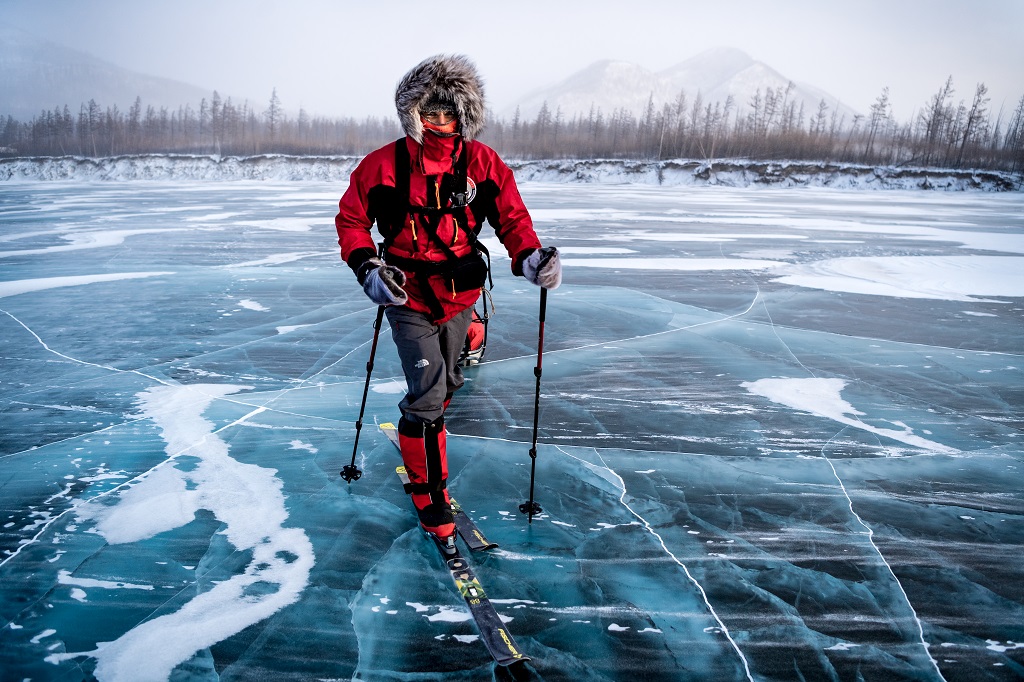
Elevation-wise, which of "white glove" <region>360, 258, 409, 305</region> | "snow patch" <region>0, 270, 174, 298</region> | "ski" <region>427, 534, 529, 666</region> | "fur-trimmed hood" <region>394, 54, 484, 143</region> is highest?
"fur-trimmed hood" <region>394, 54, 484, 143</region>

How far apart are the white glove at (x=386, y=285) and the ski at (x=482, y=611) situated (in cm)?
100

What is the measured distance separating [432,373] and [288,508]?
0.94 meters

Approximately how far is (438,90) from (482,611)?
199 centimetres

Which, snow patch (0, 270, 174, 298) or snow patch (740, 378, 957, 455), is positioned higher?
snow patch (0, 270, 174, 298)

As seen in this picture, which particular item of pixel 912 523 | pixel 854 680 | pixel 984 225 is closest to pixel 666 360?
pixel 912 523

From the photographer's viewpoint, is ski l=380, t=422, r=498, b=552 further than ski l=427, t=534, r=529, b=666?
Yes

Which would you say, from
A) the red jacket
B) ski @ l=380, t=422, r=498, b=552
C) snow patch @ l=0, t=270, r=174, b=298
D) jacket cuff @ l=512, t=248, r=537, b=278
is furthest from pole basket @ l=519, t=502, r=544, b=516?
snow patch @ l=0, t=270, r=174, b=298

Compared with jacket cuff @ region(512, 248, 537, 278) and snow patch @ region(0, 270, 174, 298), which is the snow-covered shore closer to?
snow patch @ region(0, 270, 174, 298)

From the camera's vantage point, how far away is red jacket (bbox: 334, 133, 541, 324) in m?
2.55

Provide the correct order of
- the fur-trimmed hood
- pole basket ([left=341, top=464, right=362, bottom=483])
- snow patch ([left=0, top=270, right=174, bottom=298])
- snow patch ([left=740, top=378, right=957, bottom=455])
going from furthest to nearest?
snow patch ([left=0, top=270, right=174, bottom=298]), snow patch ([left=740, top=378, right=957, bottom=455]), pole basket ([left=341, top=464, right=362, bottom=483]), the fur-trimmed hood

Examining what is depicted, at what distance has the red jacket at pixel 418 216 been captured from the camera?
2.55 metres

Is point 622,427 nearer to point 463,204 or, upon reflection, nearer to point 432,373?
point 432,373

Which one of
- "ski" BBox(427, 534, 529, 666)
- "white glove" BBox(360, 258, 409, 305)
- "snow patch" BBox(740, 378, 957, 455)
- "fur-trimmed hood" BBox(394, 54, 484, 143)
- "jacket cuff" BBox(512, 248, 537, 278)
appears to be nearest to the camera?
"ski" BBox(427, 534, 529, 666)

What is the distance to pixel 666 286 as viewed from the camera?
24.9 ft
